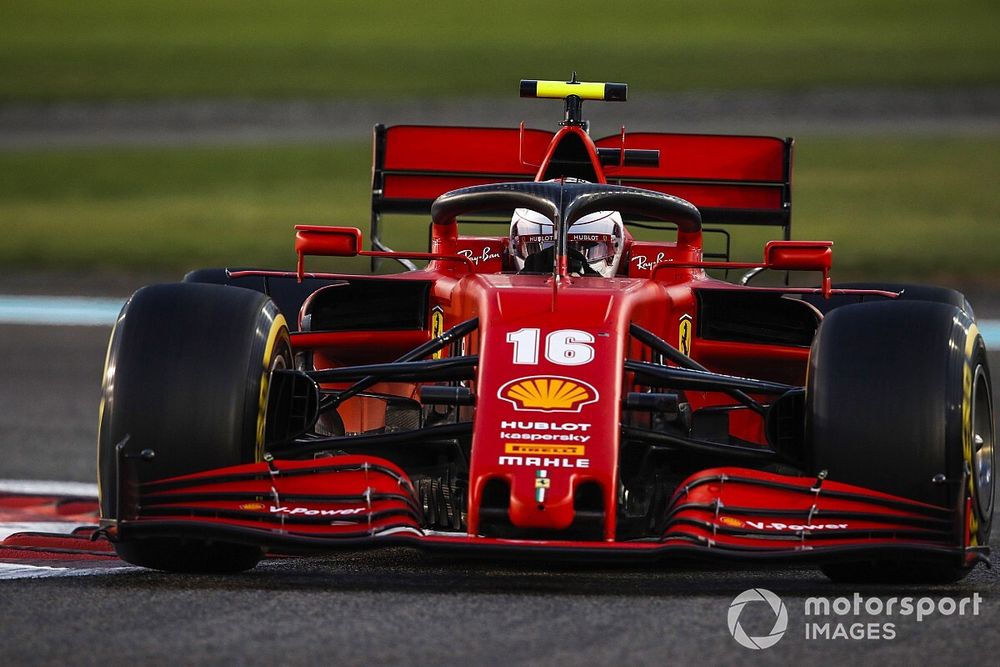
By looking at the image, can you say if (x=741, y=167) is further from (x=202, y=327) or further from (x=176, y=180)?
(x=176, y=180)

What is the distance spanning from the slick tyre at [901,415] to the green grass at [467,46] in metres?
33.1

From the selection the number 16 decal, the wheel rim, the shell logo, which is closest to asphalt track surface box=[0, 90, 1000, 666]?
the wheel rim

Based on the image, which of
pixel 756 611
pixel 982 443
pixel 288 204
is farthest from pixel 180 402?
pixel 288 204

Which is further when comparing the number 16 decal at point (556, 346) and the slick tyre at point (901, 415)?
the number 16 decal at point (556, 346)

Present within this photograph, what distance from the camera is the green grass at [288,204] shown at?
21875mm

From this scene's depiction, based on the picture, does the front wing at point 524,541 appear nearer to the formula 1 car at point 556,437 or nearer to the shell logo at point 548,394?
the formula 1 car at point 556,437

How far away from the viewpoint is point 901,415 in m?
5.78

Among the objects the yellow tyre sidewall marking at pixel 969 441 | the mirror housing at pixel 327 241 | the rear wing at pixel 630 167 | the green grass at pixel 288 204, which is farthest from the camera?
the green grass at pixel 288 204

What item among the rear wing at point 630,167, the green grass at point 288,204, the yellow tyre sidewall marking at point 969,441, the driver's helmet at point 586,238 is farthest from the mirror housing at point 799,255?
the green grass at point 288,204

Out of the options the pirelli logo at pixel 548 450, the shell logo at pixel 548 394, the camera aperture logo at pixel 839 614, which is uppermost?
the shell logo at pixel 548 394

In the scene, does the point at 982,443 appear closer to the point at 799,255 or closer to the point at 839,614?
the point at 799,255

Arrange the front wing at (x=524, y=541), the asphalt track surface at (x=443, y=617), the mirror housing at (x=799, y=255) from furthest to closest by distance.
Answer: the mirror housing at (x=799, y=255) → the front wing at (x=524, y=541) → the asphalt track surface at (x=443, y=617)

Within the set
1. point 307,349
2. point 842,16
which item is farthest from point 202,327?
point 842,16

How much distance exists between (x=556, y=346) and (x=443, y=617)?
4.29ft
